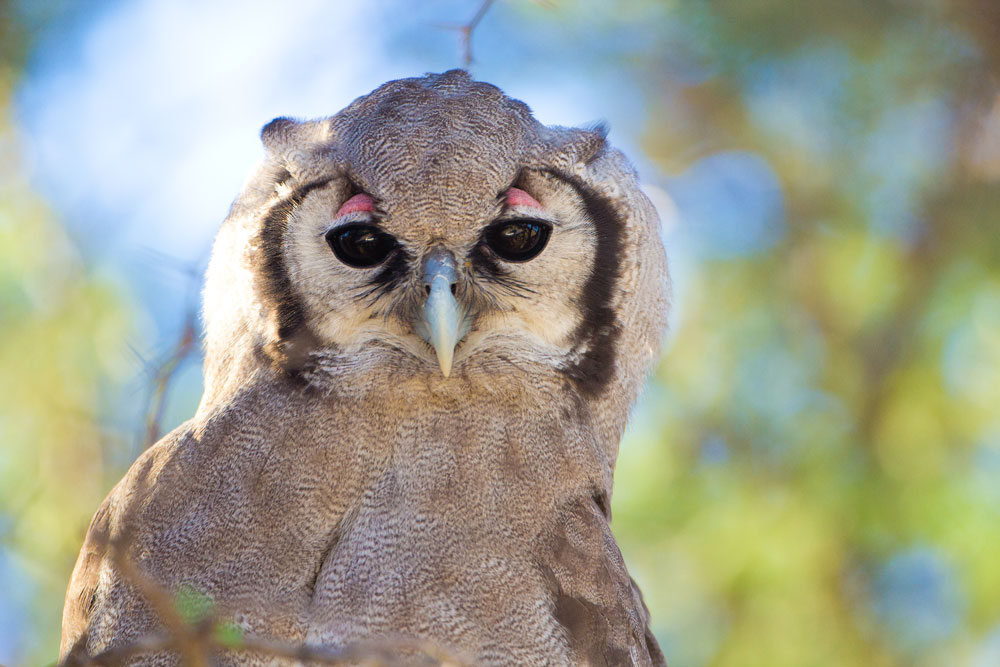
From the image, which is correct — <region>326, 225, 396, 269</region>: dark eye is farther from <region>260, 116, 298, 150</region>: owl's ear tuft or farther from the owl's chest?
the owl's chest

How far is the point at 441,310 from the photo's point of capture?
96.4 inches

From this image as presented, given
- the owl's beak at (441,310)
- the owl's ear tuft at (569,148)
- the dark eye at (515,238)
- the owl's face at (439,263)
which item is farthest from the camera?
the owl's ear tuft at (569,148)

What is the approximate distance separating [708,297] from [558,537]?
4.40 meters

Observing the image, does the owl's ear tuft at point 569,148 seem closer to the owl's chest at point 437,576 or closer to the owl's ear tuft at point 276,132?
the owl's ear tuft at point 276,132

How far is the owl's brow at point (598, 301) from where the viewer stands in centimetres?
285

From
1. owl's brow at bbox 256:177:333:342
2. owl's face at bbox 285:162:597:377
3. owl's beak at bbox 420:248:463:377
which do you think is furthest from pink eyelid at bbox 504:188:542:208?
owl's brow at bbox 256:177:333:342

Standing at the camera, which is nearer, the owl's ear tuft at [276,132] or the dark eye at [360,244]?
the dark eye at [360,244]

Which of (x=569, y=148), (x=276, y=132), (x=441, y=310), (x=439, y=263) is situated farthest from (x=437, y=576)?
(x=276, y=132)

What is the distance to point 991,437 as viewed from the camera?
6.12m

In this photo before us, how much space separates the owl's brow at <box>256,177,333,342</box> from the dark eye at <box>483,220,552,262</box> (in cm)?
45

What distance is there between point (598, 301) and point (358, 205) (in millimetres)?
716

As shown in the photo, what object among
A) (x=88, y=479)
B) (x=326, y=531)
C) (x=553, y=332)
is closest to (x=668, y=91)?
(x=553, y=332)

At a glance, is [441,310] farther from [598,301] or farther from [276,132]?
[276,132]

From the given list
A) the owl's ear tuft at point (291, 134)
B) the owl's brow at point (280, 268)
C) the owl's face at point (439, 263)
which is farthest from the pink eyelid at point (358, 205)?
the owl's ear tuft at point (291, 134)
